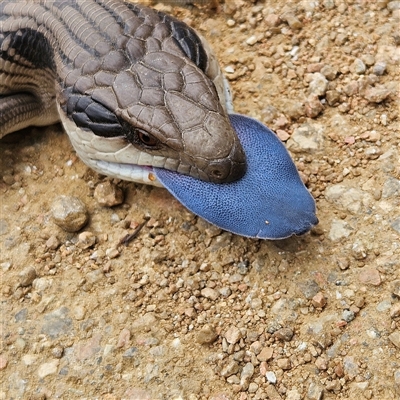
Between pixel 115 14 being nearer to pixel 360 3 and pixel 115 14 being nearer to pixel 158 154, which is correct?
pixel 158 154

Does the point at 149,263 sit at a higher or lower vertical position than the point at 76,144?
lower

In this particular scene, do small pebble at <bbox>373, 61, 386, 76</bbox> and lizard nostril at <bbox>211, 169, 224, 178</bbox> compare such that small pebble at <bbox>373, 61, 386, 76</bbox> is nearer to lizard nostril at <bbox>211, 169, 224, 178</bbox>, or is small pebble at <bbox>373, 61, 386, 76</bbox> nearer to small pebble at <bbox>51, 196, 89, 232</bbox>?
lizard nostril at <bbox>211, 169, 224, 178</bbox>

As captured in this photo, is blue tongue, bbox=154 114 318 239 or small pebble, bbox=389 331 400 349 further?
blue tongue, bbox=154 114 318 239

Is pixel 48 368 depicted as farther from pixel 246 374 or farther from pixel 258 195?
pixel 258 195

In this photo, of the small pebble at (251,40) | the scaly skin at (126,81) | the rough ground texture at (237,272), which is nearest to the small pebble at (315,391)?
A: the rough ground texture at (237,272)

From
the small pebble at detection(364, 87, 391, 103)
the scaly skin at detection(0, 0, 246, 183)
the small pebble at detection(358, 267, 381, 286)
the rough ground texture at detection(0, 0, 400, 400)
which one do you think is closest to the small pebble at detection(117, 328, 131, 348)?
the rough ground texture at detection(0, 0, 400, 400)

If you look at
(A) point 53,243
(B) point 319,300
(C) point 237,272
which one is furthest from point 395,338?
(A) point 53,243

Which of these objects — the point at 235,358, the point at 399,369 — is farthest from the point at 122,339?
the point at 399,369
